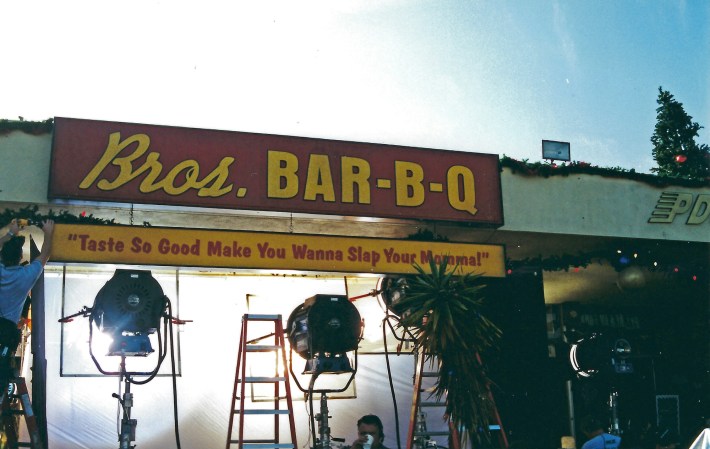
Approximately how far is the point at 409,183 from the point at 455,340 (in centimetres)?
193

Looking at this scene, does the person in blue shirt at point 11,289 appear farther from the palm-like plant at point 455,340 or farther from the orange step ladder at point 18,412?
the palm-like plant at point 455,340

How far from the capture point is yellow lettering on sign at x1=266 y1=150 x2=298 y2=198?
8.03 metres

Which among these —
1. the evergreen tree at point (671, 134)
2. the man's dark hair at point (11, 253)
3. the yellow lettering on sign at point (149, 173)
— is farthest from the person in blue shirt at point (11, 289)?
the evergreen tree at point (671, 134)

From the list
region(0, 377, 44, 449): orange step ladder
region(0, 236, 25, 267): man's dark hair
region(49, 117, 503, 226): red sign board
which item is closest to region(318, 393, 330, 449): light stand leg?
region(49, 117, 503, 226): red sign board

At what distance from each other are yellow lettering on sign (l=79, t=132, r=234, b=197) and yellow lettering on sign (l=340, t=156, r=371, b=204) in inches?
49.2

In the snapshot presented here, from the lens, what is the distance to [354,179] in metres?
8.30

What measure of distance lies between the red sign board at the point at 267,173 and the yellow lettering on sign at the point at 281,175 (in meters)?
0.01

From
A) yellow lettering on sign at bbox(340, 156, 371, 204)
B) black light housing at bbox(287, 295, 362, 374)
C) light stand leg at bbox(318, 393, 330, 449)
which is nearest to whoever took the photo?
light stand leg at bbox(318, 393, 330, 449)

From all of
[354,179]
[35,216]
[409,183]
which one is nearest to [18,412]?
[35,216]

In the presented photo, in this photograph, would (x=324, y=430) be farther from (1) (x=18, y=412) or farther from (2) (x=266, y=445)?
(1) (x=18, y=412)

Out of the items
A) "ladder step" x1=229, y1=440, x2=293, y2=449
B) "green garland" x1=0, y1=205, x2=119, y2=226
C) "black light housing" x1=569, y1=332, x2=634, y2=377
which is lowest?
"ladder step" x1=229, y1=440, x2=293, y2=449

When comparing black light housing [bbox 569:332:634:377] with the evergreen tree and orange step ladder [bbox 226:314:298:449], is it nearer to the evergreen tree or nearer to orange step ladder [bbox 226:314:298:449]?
orange step ladder [bbox 226:314:298:449]

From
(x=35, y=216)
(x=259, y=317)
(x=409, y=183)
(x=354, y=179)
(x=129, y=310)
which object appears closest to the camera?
(x=129, y=310)

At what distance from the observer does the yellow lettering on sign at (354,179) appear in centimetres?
825
